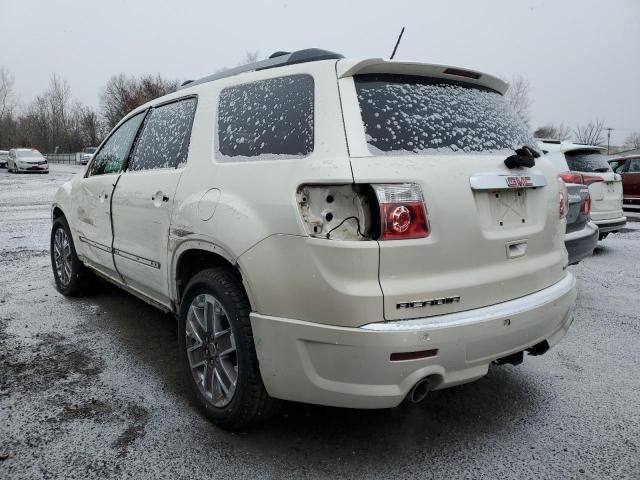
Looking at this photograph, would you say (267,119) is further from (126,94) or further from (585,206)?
(126,94)

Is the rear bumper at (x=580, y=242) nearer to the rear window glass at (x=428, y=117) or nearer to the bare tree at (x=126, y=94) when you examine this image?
the rear window glass at (x=428, y=117)

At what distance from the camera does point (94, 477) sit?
221cm

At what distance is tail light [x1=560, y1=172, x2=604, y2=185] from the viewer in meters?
5.86

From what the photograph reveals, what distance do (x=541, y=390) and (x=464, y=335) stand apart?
4.34ft

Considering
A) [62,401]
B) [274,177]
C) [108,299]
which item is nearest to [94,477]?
[62,401]

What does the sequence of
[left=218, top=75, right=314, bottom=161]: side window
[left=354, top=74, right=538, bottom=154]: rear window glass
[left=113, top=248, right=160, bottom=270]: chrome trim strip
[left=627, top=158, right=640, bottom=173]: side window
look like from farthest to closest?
[left=627, top=158, right=640, bottom=173]: side window, [left=113, top=248, right=160, bottom=270]: chrome trim strip, [left=218, top=75, right=314, bottom=161]: side window, [left=354, top=74, right=538, bottom=154]: rear window glass

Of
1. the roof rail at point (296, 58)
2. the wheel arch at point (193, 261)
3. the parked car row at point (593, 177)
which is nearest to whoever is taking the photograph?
the wheel arch at point (193, 261)

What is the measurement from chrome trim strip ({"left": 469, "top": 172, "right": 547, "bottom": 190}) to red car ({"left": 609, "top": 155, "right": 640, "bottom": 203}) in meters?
13.5

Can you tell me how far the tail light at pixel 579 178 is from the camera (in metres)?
5.86

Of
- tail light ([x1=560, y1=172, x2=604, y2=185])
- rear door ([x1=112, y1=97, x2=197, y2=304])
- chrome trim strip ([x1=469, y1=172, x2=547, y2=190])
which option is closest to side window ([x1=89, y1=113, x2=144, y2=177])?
rear door ([x1=112, y1=97, x2=197, y2=304])

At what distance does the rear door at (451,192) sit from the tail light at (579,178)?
3.56 metres

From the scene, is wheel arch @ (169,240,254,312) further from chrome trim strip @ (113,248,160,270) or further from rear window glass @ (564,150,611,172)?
rear window glass @ (564,150,611,172)

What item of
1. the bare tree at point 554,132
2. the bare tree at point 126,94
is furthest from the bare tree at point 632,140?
the bare tree at point 126,94

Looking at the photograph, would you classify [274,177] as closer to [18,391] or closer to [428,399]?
[428,399]
